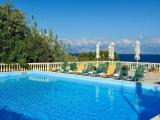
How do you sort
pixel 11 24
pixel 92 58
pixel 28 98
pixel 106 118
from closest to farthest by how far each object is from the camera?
pixel 106 118, pixel 28 98, pixel 11 24, pixel 92 58

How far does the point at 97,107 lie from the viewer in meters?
10.5

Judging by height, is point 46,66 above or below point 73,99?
above

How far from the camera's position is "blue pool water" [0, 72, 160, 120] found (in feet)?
30.6

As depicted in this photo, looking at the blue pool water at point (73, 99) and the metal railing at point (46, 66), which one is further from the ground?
the metal railing at point (46, 66)

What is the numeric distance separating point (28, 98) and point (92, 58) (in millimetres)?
12515

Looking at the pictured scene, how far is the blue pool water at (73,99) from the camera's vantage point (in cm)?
932

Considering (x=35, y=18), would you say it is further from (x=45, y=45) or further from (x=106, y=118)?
(x=106, y=118)

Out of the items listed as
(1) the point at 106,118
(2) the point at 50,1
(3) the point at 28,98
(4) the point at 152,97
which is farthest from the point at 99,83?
(2) the point at 50,1

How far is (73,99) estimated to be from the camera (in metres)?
12.0

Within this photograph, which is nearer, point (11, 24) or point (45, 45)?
point (11, 24)

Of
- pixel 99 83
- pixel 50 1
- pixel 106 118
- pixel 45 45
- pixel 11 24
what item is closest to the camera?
pixel 106 118

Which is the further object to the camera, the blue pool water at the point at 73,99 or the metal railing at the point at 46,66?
the metal railing at the point at 46,66

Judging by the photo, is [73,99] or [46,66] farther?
[46,66]

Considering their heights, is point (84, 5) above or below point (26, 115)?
above
